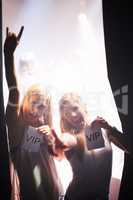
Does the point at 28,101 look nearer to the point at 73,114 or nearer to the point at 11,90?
the point at 11,90

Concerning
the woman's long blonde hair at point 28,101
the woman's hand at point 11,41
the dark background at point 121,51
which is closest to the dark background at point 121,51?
the dark background at point 121,51

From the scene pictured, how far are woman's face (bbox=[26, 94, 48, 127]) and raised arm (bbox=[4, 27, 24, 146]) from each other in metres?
0.07

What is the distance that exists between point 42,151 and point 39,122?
0.13 metres

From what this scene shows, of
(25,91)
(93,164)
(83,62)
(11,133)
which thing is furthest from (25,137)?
(83,62)

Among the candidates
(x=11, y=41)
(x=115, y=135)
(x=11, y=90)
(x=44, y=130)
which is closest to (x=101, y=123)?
(x=115, y=135)

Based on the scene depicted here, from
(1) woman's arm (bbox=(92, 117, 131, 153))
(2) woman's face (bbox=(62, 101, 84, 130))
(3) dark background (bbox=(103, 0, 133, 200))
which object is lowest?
(1) woman's arm (bbox=(92, 117, 131, 153))

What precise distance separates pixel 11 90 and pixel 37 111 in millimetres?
157

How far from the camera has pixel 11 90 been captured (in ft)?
5.04

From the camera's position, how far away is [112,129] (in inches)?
59.4

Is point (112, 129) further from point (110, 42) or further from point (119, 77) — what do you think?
point (110, 42)

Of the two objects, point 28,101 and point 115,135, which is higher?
point 28,101

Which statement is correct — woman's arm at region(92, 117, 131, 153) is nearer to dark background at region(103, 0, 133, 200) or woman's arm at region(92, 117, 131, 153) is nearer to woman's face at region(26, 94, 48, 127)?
dark background at region(103, 0, 133, 200)

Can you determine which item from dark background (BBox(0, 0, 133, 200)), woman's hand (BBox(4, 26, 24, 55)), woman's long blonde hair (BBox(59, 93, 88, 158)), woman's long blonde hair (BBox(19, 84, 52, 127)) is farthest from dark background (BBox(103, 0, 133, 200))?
woman's hand (BBox(4, 26, 24, 55))

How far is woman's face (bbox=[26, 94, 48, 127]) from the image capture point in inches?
59.8
